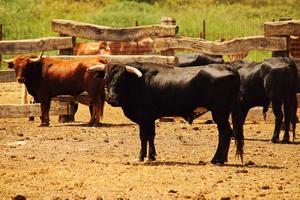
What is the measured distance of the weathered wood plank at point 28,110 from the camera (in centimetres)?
2128

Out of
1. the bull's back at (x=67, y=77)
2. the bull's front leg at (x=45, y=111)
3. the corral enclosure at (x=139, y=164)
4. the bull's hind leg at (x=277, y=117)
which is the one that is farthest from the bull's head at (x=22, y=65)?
Result: the bull's hind leg at (x=277, y=117)

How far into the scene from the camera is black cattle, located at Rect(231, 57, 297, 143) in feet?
58.5

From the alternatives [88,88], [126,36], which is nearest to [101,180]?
[88,88]

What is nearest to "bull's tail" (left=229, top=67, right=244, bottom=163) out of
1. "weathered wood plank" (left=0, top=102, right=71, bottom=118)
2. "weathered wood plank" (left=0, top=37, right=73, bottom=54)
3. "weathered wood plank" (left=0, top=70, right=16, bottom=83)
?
"weathered wood plank" (left=0, top=102, right=71, bottom=118)

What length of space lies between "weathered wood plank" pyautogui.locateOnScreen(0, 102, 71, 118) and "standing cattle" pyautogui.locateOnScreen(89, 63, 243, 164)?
6.27 m

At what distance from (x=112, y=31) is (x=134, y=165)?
25.9 feet

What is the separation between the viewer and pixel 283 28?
20.3 m

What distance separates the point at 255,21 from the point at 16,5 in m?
10.6

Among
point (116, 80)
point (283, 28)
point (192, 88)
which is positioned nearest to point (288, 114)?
point (283, 28)

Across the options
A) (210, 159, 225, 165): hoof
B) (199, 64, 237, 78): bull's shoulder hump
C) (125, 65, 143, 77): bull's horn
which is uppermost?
(199, 64, 237, 78): bull's shoulder hump

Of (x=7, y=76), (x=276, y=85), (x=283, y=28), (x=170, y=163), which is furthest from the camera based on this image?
(x=7, y=76)

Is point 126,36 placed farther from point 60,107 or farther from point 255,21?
point 255,21

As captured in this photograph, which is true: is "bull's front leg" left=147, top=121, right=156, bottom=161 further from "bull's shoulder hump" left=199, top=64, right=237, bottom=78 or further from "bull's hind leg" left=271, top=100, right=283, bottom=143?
"bull's hind leg" left=271, top=100, right=283, bottom=143

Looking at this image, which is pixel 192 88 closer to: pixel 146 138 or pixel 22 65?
pixel 146 138
